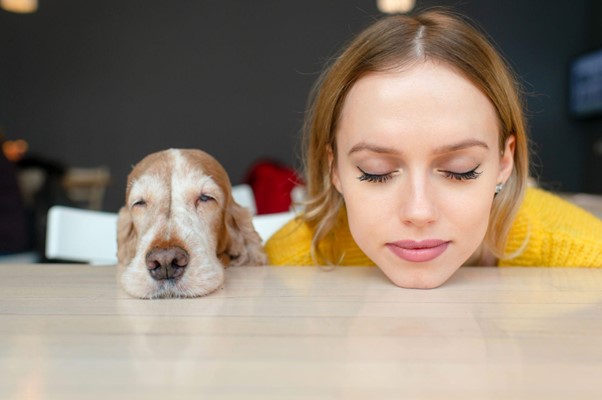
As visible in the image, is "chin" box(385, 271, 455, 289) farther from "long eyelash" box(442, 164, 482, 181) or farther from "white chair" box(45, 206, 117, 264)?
"white chair" box(45, 206, 117, 264)

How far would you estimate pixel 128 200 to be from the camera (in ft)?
3.81

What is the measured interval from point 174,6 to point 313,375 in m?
7.60

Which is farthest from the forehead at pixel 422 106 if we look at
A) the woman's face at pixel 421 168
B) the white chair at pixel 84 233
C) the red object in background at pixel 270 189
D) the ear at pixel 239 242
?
the red object in background at pixel 270 189

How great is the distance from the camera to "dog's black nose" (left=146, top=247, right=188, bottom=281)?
0.91 m

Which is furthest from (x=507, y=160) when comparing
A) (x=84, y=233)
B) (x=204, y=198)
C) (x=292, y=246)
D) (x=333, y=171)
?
(x=84, y=233)

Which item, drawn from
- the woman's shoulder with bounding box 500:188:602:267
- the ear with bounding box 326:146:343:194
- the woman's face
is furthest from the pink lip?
the woman's shoulder with bounding box 500:188:602:267

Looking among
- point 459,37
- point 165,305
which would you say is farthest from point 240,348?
point 459,37

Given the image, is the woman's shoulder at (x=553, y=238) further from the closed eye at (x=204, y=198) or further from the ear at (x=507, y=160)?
the closed eye at (x=204, y=198)

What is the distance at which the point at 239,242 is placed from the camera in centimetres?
126

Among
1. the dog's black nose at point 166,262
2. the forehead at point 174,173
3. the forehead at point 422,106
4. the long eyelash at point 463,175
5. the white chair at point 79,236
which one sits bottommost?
the white chair at point 79,236

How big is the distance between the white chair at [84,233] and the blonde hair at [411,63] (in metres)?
0.53

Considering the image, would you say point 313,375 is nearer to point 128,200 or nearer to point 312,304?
point 312,304

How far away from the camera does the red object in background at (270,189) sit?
3.29m

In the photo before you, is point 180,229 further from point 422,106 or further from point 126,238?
point 422,106
